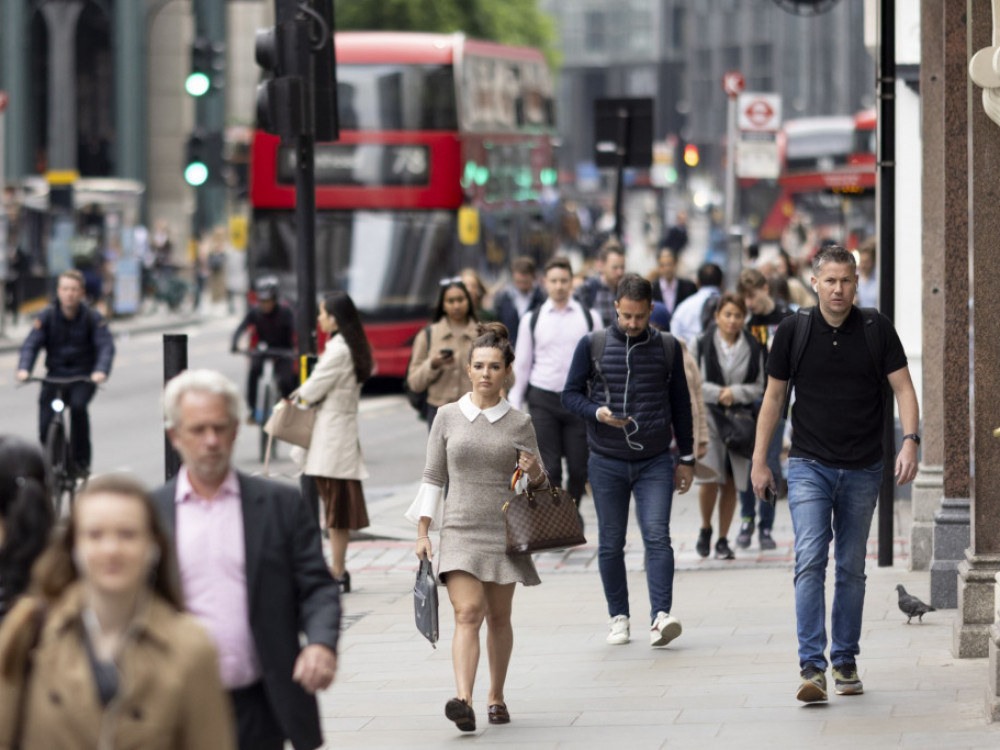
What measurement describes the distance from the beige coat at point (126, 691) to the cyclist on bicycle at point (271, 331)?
14494 millimetres

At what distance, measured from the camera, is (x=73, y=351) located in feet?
46.9

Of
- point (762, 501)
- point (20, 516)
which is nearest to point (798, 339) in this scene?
point (20, 516)

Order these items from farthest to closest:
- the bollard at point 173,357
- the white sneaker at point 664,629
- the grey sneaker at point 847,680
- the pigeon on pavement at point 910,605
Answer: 1. the pigeon on pavement at point 910,605
2. the white sneaker at point 664,629
3. the bollard at point 173,357
4. the grey sneaker at point 847,680

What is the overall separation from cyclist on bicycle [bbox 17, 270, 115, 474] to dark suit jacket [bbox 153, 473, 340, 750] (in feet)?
31.3

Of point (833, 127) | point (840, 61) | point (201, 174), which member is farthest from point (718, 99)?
point (201, 174)

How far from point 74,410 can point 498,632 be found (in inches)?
291

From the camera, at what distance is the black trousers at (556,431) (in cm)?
1238

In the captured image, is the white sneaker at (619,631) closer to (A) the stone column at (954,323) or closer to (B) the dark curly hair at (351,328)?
(A) the stone column at (954,323)

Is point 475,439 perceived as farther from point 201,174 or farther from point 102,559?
point 201,174

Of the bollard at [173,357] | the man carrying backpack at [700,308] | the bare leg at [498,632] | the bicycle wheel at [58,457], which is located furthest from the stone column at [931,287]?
the bicycle wheel at [58,457]

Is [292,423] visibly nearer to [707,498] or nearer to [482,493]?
[707,498]

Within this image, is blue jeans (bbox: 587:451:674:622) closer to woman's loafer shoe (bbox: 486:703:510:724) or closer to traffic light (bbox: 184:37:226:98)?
woman's loafer shoe (bbox: 486:703:510:724)

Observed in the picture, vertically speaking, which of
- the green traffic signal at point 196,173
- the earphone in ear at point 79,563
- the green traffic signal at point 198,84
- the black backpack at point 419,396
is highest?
the green traffic signal at point 198,84

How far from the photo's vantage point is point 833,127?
49844mm
